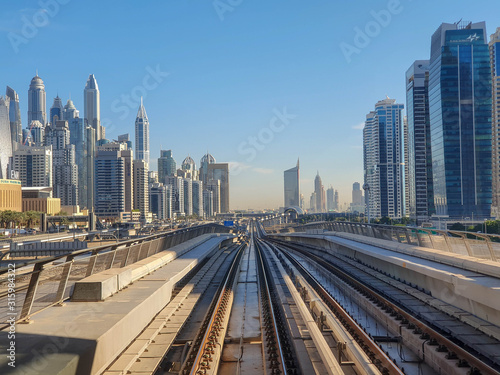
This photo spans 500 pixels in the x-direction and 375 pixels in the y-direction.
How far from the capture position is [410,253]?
1652 cm

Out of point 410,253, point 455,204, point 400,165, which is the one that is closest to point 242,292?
point 410,253

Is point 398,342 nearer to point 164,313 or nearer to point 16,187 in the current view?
point 164,313

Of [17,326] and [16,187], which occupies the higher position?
[16,187]

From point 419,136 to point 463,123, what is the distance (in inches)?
1319

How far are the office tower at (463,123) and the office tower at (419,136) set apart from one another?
25336mm

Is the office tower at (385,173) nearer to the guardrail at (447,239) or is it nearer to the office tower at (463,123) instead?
the office tower at (463,123)

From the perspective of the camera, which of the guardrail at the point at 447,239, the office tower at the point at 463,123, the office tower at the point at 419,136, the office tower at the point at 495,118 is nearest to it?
the guardrail at the point at 447,239

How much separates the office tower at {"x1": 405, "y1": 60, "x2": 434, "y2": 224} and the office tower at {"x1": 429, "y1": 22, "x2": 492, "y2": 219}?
25336 mm

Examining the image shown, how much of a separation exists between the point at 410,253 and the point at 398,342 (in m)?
6.54

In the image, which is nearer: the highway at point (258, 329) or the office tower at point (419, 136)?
the highway at point (258, 329)

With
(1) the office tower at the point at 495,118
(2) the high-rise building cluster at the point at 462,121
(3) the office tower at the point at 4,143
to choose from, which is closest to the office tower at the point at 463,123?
(2) the high-rise building cluster at the point at 462,121

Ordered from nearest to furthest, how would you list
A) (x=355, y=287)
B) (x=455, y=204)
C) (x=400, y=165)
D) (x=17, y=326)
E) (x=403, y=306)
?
(x=17, y=326) < (x=403, y=306) < (x=355, y=287) < (x=455, y=204) < (x=400, y=165)

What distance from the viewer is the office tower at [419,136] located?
138 m

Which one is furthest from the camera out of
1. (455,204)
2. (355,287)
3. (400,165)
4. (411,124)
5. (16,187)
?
(400,165)
